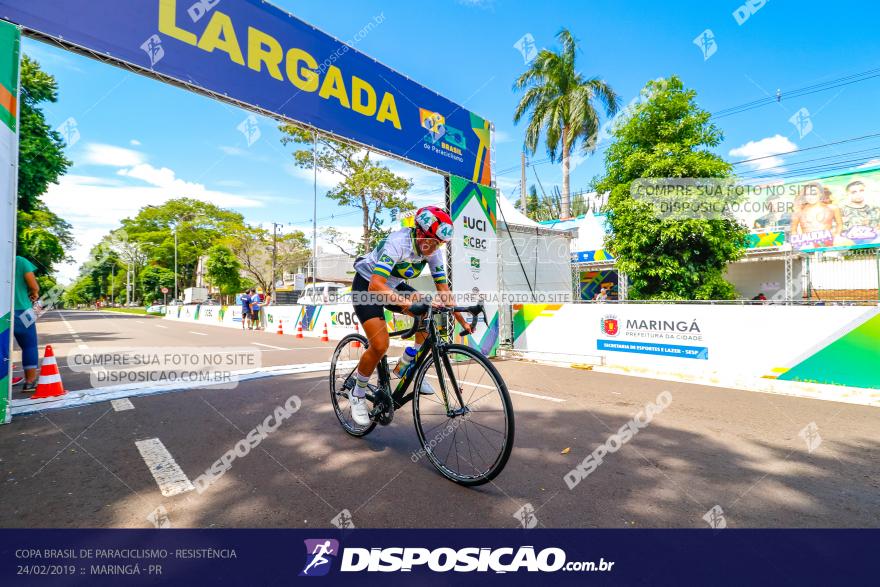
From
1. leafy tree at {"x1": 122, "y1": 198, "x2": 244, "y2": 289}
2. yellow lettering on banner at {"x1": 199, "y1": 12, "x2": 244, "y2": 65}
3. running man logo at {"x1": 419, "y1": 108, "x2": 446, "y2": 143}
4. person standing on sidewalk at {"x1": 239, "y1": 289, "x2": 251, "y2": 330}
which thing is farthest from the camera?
leafy tree at {"x1": 122, "y1": 198, "x2": 244, "y2": 289}

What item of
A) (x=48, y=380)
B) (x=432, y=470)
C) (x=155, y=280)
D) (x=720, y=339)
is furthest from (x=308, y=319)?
(x=155, y=280)

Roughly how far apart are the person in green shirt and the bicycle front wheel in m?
5.69

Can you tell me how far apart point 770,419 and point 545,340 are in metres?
5.07

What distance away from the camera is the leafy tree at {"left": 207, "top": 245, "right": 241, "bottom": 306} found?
4409cm

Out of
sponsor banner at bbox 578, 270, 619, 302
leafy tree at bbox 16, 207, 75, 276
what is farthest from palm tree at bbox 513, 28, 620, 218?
leafy tree at bbox 16, 207, 75, 276

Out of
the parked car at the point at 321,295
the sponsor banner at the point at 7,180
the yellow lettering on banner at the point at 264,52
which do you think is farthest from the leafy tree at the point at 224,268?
the sponsor banner at the point at 7,180

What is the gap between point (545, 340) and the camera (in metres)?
9.79

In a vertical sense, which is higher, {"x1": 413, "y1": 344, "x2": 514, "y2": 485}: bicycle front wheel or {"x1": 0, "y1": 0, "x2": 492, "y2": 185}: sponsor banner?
{"x1": 0, "y1": 0, "x2": 492, "y2": 185}: sponsor banner

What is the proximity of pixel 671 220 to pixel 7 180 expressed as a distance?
13365 millimetres

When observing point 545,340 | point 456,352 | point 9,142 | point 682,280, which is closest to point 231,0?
point 9,142

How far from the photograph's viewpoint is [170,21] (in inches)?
220

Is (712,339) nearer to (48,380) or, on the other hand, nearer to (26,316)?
(48,380)

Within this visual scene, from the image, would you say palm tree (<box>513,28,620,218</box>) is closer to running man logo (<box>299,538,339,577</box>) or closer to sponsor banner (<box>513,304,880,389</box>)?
sponsor banner (<box>513,304,880,389</box>)

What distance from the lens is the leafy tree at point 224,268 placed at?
44094 millimetres
